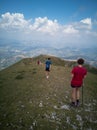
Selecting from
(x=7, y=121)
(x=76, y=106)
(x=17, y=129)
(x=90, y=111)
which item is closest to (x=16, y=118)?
(x=7, y=121)

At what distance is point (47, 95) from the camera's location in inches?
711

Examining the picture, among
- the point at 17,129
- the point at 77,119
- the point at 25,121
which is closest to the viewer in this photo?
the point at 17,129

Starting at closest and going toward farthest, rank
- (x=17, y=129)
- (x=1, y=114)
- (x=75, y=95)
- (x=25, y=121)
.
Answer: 1. (x=17, y=129)
2. (x=25, y=121)
3. (x=1, y=114)
4. (x=75, y=95)

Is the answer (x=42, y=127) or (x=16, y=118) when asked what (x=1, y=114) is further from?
(x=42, y=127)

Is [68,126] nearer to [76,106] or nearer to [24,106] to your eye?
[76,106]

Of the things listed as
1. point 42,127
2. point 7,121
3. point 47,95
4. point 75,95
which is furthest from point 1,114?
point 75,95

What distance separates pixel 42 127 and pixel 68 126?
2232mm

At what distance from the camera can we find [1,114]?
13.4 meters

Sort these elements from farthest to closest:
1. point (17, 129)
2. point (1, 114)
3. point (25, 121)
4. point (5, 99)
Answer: point (5, 99), point (1, 114), point (25, 121), point (17, 129)

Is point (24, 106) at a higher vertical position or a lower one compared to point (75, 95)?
lower

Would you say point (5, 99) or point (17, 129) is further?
point (5, 99)

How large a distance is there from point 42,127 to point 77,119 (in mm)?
3580

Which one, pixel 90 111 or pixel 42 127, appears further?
pixel 90 111

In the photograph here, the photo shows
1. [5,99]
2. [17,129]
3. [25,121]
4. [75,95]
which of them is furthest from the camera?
[5,99]
